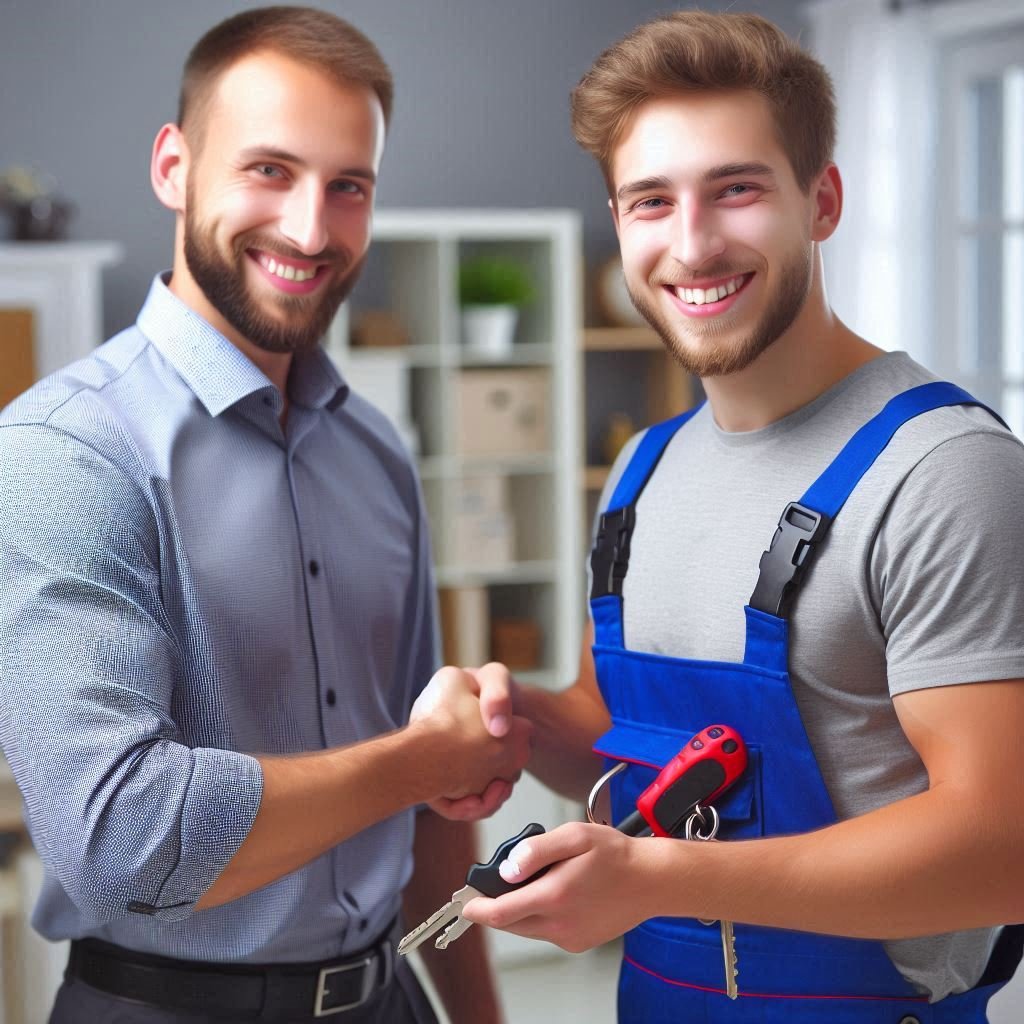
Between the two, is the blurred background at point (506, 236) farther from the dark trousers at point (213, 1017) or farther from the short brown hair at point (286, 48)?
the dark trousers at point (213, 1017)

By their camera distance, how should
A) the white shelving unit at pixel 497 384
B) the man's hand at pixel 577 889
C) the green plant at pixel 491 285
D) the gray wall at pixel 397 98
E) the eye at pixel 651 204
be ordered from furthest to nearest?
the green plant at pixel 491 285 → the white shelving unit at pixel 497 384 → the gray wall at pixel 397 98 → the eye at pixel 651 204 → the man's hand at pixel 577 889

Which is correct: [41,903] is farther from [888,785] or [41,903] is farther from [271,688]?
[888,785]

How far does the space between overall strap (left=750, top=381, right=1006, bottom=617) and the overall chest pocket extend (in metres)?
0.17

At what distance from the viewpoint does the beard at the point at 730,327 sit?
55.0 inches

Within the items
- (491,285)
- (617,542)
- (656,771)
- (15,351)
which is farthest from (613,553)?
(491,285)

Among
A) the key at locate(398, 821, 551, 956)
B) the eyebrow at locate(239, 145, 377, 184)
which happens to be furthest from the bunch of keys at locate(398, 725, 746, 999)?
the eyebrow at locate(239, 145, 377, 184)

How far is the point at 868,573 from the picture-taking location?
1286 millimetres

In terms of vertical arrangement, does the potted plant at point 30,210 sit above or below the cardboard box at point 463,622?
above

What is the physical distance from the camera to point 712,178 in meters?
1.37

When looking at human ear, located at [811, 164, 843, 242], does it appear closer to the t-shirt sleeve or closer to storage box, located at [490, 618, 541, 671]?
the t-shirt sleeve

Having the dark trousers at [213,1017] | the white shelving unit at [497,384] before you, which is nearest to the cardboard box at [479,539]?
the white shelving unit at [497,384]

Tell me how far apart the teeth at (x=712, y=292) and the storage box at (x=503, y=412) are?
10.5 feet

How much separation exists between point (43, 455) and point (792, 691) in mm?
781

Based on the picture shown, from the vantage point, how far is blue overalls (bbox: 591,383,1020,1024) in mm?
1322
